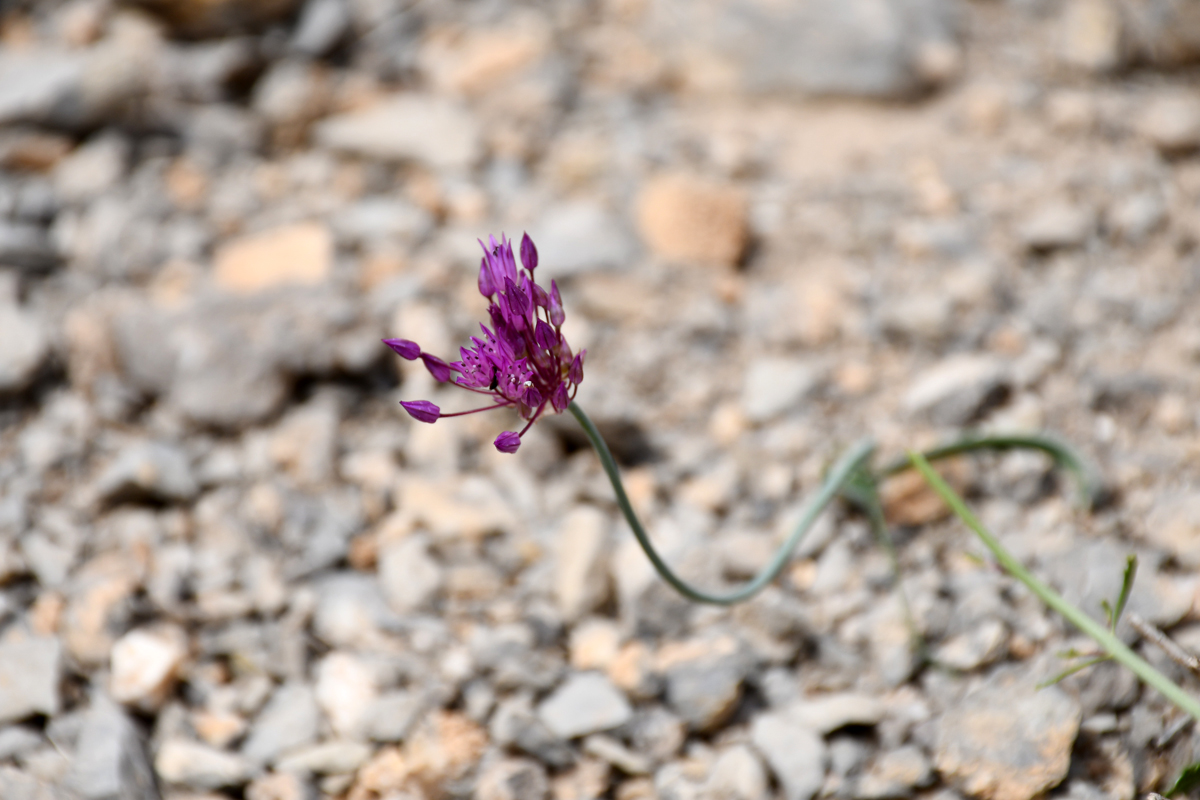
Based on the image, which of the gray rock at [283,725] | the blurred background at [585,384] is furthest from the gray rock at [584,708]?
the gray rock at [283,725]

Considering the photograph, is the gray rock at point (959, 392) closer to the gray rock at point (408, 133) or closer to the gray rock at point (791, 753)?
the gray rock at point (791, 753)

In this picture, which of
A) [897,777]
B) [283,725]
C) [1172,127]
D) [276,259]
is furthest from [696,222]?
[283,725]

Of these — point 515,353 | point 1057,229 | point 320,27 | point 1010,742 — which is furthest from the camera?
point 320,27

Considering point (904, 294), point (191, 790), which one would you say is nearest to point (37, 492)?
point (191, 790)

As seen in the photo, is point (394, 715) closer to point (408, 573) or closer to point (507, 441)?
point (408, 573)

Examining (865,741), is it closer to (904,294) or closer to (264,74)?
(904,294)

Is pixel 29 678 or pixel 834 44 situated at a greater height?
pixel 834 44
